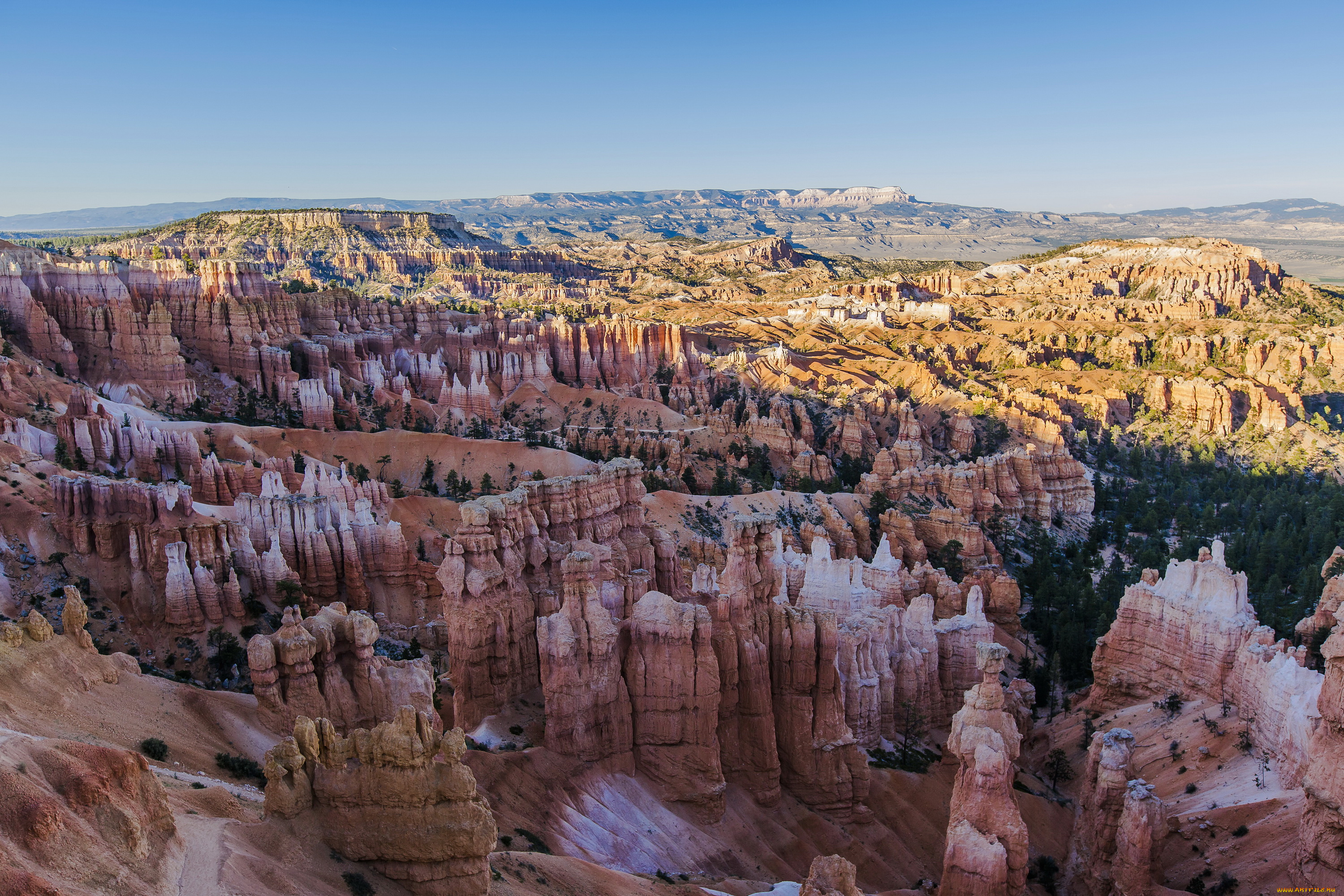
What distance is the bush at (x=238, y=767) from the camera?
69.3 ft

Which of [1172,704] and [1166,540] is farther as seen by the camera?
[1166,540]

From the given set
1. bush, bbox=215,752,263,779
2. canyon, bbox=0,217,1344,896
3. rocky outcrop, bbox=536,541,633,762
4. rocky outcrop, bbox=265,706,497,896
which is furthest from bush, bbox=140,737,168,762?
rocky outcrop, bbox=536,541,633,762

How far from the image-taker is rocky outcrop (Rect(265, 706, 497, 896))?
15312 mm

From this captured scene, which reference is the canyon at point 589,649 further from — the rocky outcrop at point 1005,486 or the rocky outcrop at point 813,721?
the rocky outcrop at point 1005,486

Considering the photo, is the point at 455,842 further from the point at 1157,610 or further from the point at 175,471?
the point at 175,471

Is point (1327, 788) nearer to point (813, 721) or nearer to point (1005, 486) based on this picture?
point (813, 721)

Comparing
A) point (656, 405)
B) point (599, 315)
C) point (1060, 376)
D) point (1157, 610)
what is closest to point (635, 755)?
point (1157, 610)

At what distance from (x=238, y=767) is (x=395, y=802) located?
801cm

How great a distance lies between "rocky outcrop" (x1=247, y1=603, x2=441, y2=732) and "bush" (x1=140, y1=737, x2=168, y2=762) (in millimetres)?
3912

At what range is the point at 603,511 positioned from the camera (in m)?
35.4

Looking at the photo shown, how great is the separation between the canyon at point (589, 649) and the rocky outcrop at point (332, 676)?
0.11 m

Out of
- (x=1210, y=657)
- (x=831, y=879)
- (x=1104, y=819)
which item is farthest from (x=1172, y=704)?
(x=831, y=879)

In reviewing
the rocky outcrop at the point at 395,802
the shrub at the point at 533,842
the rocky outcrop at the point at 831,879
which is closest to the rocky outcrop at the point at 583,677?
the shrub at the point at 533,842

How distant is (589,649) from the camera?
88.3ft
